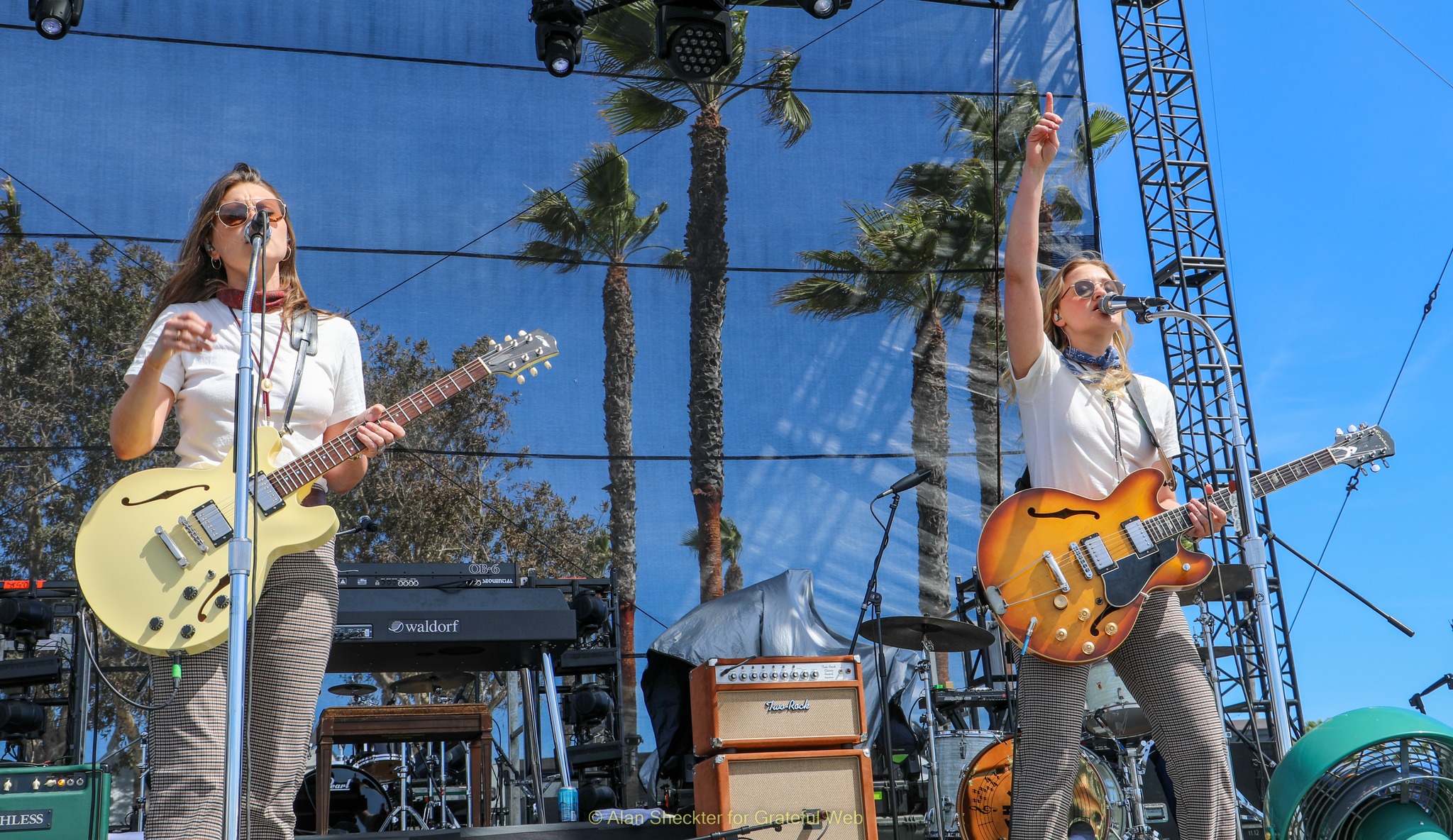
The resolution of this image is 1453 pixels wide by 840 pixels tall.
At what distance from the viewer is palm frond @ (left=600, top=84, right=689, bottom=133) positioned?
6.46 m

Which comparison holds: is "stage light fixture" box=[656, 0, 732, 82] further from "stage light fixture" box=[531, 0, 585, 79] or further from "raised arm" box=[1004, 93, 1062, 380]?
"raised arm" box=[1004, 93, 1062, 380]

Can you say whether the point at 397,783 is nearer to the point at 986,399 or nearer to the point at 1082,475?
the point at 986,399

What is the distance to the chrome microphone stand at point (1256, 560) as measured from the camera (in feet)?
8.87

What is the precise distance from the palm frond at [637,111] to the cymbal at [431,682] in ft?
9.89

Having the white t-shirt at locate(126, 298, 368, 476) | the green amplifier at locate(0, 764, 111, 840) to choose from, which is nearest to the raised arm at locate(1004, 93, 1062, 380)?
the white t-shirt at locate(126, 298, 368, 476)

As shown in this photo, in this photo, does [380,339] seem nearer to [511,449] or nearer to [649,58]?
[511,449]

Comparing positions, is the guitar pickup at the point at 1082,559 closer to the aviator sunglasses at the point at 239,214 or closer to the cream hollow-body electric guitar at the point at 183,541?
the cream hollow-body electric guitar at the point at 183,541

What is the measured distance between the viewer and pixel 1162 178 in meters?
7.60

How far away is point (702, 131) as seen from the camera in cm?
657

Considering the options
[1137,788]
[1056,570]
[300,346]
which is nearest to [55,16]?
[300,346]

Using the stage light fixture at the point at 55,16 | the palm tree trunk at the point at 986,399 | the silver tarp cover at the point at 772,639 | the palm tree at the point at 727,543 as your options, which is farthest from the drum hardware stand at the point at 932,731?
the stage light fixture at the point at 55,16

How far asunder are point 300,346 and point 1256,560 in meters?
2.19

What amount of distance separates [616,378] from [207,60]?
2550 millimetres

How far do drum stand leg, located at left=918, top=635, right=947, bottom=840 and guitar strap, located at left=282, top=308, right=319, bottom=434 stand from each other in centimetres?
301
